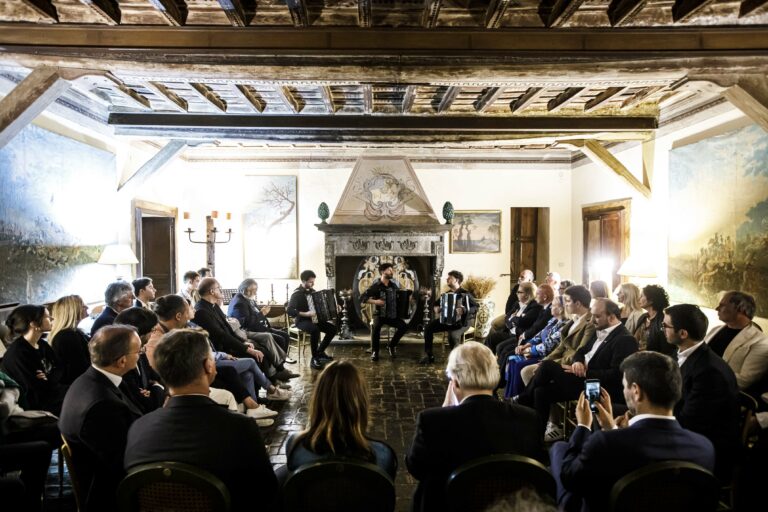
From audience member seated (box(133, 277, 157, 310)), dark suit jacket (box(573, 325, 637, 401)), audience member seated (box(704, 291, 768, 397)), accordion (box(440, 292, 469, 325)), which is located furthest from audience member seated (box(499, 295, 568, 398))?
audience member seated (box(133, 277, 157, 310))

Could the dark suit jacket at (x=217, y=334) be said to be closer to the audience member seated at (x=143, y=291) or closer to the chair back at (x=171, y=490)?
the audience member seated at (x=143, y=291)

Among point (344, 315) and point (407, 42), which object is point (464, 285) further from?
point (407, 42)

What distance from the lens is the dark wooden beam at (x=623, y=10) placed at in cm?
377

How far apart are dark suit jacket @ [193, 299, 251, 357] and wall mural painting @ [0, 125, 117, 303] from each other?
187 cm

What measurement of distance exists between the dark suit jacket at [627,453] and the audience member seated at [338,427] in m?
0.83

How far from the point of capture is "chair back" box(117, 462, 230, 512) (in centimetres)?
186

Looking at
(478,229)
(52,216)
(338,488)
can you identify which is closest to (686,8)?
(338,488)

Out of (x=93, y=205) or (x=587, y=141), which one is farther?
(x=587, y=141)

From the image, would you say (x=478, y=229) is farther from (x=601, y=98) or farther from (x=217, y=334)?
(x=217, y=334)

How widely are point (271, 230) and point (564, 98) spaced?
21.1 feet

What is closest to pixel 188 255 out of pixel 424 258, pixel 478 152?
pixel 424 258

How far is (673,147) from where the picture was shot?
22.7 ft

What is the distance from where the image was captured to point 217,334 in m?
5.34

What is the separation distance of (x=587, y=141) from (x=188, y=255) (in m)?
7.93
